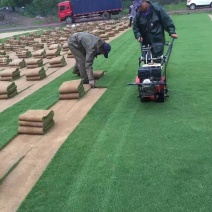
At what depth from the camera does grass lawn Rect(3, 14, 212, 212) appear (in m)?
3.68

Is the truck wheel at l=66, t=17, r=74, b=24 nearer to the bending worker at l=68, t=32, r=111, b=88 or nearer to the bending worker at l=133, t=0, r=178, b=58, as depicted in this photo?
the bending worker at l=68, t=32, r=111, b=88

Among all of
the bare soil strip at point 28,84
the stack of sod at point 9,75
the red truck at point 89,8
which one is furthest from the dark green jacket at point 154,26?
the red truck at point 89,8

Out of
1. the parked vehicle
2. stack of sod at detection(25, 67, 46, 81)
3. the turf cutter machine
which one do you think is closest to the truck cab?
the parked vehicle

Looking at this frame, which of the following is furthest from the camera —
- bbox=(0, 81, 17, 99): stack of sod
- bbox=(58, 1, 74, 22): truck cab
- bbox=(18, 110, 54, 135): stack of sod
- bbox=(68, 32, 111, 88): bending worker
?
bbox=(58, 1, 74, 22): truck cab

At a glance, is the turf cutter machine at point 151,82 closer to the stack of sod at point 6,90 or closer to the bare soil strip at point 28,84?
the bare soil strip at point 28,84

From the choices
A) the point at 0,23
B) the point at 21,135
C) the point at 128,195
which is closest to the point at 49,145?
the point at 21,135

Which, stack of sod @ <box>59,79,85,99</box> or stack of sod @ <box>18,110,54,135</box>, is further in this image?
stack of sod @ <box>59,79,85,99</box>

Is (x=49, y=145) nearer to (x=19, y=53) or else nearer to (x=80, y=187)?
(x=80, y=187)

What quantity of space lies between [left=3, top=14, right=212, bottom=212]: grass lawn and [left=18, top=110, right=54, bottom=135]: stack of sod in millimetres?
538

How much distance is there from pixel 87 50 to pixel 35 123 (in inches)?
113

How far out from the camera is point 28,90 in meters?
8.99

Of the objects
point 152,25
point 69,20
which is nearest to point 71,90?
point 152,25

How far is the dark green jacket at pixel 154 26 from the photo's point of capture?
6.98m

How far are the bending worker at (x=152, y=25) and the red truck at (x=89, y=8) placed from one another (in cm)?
2987
